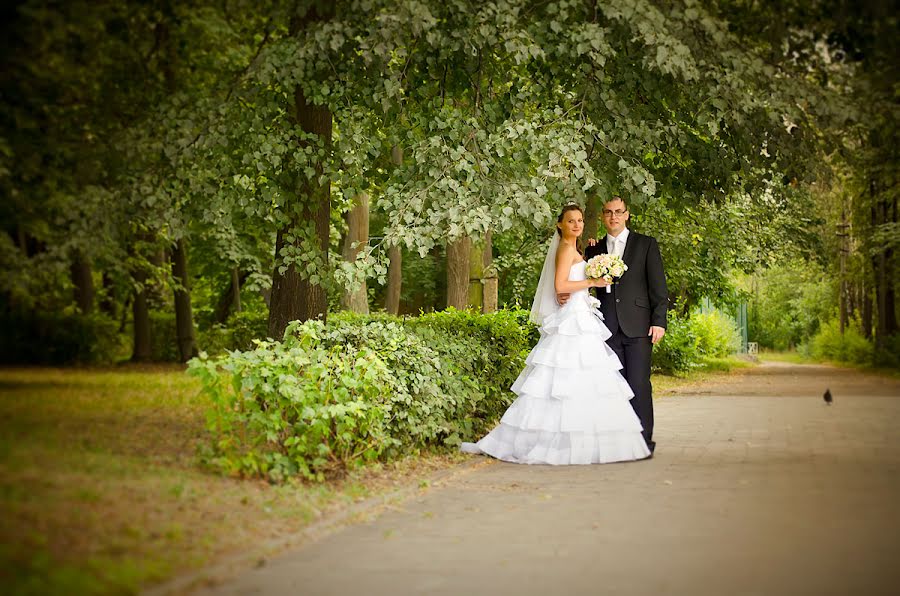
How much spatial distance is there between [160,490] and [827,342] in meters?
14.5

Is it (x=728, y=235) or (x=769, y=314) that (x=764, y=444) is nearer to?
(x=728, y=235)

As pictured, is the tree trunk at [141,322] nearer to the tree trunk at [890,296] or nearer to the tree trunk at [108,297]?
the tree trunk at [108,297]

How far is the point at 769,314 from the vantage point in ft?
151

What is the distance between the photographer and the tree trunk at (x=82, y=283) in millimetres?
8445

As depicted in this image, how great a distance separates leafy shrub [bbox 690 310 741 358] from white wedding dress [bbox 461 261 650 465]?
2045 centimetres

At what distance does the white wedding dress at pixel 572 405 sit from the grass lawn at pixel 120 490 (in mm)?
1418

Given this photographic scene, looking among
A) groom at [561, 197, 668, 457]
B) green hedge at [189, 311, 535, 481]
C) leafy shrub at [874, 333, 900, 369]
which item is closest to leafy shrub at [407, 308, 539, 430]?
green hedge at [189, 311, 535, 481]

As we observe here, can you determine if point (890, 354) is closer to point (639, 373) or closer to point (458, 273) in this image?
point (639, 373)

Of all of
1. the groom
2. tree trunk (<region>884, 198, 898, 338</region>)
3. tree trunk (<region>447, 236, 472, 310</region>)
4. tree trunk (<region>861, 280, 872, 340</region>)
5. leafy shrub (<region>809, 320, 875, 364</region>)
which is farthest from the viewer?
tree trunk (<region>447, 236, 472, 310</region>)

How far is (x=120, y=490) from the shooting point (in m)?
6.95

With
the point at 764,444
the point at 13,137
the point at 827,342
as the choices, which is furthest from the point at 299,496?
the point at 827,342

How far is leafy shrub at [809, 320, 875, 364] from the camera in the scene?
1527cm

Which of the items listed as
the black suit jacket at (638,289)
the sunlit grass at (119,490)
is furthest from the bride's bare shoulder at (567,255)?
the sunlit grass at (119,490)

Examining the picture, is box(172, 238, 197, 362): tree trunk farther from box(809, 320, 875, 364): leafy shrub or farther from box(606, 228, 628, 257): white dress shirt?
box(809, 320, 875, 364): leafy shrub
